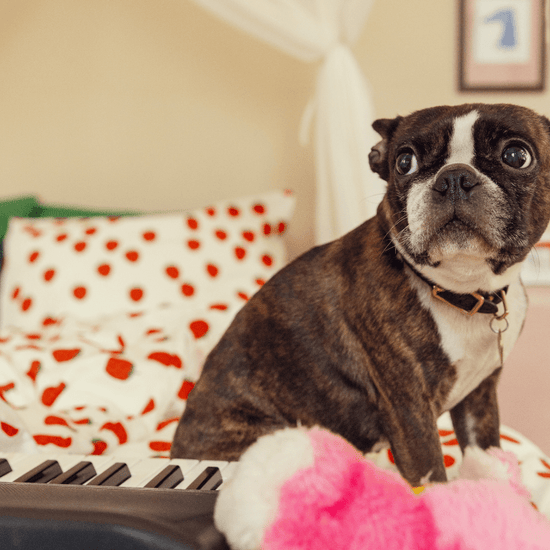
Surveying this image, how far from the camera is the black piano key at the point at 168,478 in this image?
53 centimetres

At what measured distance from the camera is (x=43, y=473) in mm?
583

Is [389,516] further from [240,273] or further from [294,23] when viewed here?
[294,23]


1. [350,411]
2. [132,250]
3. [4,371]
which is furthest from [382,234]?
[132,250]

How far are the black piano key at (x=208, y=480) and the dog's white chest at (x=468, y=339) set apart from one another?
14.0 inches

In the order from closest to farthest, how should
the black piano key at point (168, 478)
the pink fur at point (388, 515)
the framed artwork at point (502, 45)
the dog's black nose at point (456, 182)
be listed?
the pink fur at point (388, 515) < the black piano key at point (168, 478) < the dog's black nose at point (456, 182) < the framed artwork at point (502, 45)

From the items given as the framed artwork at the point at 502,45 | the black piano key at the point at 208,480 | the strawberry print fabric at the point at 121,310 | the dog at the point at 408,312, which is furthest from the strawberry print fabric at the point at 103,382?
the framed artwork at the point at 502,45

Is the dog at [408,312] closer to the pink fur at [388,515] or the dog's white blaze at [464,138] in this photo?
the dog's white blaze at [464,138]

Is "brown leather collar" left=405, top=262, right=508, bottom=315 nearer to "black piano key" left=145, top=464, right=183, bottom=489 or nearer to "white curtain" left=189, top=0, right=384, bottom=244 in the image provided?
"black piano key" left=145, top=464, right=183, bottom=489

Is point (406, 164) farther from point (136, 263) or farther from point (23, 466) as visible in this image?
point (136, 263)

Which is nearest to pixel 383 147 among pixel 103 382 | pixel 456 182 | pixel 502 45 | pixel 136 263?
pixel 456 182

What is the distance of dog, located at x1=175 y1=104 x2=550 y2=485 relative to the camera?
2.25 ft

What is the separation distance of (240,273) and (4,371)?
76 cm

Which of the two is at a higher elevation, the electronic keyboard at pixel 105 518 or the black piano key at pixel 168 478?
the electronic keyboard at pixel 105 518

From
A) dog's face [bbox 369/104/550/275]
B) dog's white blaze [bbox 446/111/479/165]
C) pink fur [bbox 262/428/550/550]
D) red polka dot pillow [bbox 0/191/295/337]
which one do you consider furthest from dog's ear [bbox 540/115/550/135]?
red polka dot pillow [bbox 0/191/295/337]
